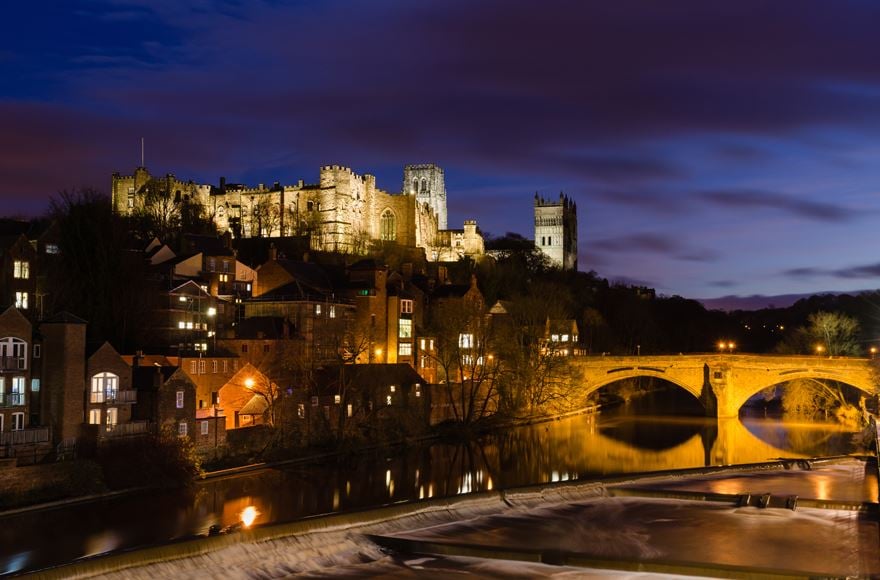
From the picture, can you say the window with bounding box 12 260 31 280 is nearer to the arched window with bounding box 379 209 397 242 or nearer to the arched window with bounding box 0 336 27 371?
the arched window with bounding box 0 336 27 371

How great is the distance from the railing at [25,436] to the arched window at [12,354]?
7.77 feet

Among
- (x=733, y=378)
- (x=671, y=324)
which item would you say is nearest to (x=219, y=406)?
(x=733, y=378)

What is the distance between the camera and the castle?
97.2 meters

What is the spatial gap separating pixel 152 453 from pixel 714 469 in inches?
865

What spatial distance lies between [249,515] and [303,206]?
73.9 metres

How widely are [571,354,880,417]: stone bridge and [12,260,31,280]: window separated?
118 ft

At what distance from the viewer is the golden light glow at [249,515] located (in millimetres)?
28391

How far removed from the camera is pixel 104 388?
35438mm

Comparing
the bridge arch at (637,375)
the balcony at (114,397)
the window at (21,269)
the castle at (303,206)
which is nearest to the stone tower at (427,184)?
the castle at (303,206)

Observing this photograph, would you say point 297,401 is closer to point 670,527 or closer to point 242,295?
point 242,295

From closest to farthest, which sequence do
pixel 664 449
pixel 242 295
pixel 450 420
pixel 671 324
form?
1. pixel 664 449
2. pixel 450 420
3. pixel 242 295
4. pixel 671 324

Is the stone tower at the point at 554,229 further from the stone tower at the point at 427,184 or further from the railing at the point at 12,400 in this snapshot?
the railing at the point at 12,400

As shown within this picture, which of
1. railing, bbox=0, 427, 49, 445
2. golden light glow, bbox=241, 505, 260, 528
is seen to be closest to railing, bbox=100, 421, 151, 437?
railing, bbox=0, 427, 49, 445

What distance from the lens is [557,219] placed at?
162000 mm
